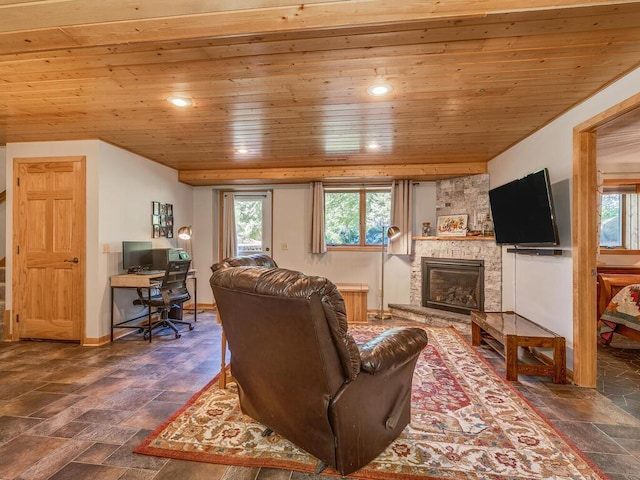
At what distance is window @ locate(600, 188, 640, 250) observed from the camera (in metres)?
5.21

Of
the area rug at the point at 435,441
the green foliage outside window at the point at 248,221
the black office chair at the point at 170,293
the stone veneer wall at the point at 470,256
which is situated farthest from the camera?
the green foliage outside window at the point at 248,221

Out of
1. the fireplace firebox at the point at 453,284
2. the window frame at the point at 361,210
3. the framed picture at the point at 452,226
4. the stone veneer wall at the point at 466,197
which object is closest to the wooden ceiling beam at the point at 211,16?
the stone veneer wall at the point at 466,197

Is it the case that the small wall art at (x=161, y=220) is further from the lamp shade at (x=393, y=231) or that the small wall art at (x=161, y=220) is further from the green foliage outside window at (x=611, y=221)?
the green foliage outside window at (x=611, y=221)

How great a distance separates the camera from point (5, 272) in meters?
4.00

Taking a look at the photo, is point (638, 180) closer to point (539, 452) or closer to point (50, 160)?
point (539, 452)

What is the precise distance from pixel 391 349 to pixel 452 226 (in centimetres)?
372

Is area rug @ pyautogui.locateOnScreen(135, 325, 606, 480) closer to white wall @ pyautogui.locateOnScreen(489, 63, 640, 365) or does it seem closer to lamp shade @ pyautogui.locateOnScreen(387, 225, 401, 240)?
white wall @ pyautogui.locateOnScreen(489, 63, 640, 365)

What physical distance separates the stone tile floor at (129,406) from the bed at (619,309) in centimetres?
23

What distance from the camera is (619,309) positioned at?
11.9 feet

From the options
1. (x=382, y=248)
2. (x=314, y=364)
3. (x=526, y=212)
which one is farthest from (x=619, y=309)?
(x=314, y=364)

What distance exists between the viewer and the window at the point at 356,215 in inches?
218

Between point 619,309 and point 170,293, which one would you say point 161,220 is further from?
point 619,309

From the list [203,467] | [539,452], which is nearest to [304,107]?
[203,467]

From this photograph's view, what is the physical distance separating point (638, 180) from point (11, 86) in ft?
25.8
